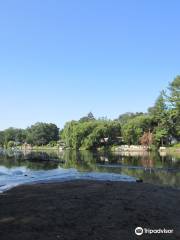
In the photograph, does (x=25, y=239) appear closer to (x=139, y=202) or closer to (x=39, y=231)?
(x=39, y=231)

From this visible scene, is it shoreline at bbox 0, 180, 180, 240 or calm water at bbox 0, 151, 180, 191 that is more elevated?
shoreline at bbox 0, 180, 180, 240

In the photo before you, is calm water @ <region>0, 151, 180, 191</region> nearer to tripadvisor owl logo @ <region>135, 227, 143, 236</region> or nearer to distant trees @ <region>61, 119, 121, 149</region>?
tripadvisor owl logo @ <region>135, 227, 143, 236</region>

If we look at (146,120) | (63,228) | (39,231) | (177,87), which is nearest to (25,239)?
(39,231)

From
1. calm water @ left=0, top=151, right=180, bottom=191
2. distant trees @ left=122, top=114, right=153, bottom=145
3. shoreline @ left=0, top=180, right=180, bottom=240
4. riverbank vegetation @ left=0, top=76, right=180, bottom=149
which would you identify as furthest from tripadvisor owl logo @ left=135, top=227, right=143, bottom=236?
distant trees @ left=122, top=114, right=153, bottom=145

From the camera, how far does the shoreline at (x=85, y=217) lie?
7.82 meters

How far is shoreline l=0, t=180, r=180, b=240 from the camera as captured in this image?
7824 mm

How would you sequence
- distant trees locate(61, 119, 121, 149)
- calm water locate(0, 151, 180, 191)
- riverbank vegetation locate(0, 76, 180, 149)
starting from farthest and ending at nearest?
distant trees locate(61, 119, 121, 149) → riverbank vegetation locate(0, 76, 180, 149) → calm water locate(0, 151, 180, 191)

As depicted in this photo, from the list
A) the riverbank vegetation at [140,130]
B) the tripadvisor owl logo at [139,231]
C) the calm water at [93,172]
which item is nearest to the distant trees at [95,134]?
the riverbank vegetation at [140,130]

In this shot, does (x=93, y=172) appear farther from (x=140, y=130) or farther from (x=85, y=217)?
(x=140, y=130)

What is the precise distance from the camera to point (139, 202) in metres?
11.8

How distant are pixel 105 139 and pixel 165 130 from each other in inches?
1364

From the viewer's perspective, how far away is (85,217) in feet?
30.8

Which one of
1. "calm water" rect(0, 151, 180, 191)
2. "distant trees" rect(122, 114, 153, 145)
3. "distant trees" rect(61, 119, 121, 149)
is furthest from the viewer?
"distant trees" rect(61, 119, 121, 149)

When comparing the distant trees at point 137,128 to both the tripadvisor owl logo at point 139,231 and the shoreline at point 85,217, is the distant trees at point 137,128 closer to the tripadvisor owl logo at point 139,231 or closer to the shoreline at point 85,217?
the shoreline at point 85,217
